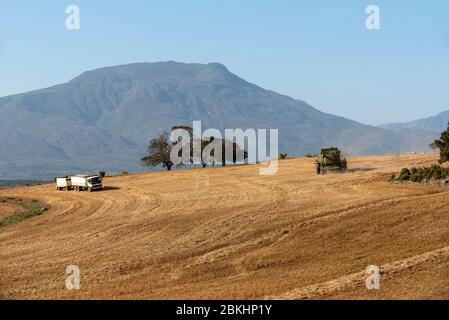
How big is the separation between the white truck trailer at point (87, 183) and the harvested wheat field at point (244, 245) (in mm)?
11794

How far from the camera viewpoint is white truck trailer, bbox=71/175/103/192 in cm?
6629

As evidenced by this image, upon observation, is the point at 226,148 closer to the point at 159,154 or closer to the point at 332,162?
the point at 159,154

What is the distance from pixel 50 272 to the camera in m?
28.5

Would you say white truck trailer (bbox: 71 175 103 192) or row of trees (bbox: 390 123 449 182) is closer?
row of trees (bbox: 390 123 449 182)

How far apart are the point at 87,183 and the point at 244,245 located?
38.5 metres

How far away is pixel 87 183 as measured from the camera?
66625 mm

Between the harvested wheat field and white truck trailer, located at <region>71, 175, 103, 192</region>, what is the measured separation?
38.7 ft

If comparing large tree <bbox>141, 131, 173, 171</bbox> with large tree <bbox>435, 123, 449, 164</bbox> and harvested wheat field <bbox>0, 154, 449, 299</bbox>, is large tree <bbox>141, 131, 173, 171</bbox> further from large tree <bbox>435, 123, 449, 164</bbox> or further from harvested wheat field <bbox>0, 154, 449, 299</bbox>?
large tree <bbox>435, 123, 449, 164</bbox>

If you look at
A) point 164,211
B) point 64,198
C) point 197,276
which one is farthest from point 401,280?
point 64,198

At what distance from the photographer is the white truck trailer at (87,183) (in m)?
66.3

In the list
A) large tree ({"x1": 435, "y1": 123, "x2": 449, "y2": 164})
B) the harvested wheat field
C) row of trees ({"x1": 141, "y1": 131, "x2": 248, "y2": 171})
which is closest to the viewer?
the harvested wheat field

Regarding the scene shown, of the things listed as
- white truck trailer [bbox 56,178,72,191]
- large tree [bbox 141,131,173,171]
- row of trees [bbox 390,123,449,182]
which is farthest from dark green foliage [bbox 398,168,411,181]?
large tree [bbox 141,131,173,171]

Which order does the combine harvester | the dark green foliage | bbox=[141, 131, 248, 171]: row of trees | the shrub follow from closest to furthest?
1. the shrub
2. the dark green foliage
3. the combine harvester
4. bbox=[141, 131, 248, 171]: row of trees
